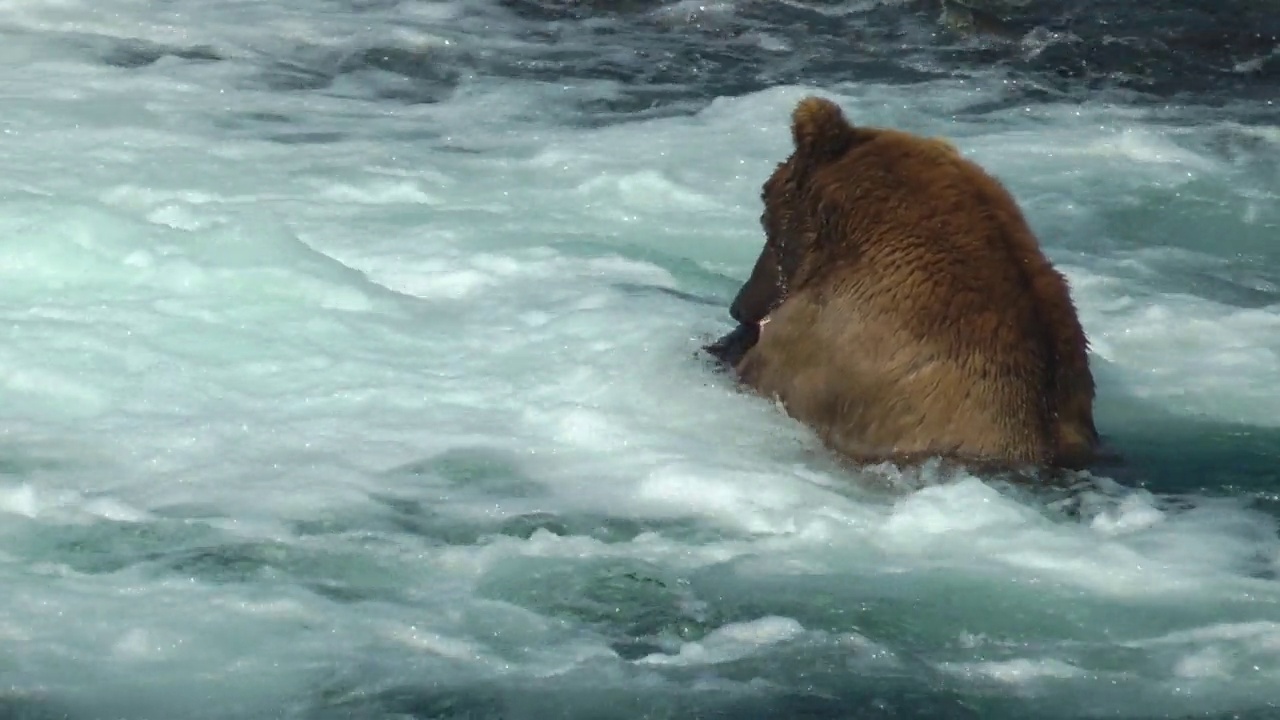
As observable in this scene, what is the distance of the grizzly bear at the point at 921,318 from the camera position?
493 cm

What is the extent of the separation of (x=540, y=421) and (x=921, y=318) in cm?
126

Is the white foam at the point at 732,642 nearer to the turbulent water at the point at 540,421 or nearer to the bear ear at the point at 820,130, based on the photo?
the turbulent water at the point at 540,421

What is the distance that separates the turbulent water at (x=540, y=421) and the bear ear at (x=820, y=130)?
77 cm

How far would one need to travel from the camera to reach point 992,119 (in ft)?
33.7

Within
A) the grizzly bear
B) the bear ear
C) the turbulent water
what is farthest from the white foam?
the bear ear

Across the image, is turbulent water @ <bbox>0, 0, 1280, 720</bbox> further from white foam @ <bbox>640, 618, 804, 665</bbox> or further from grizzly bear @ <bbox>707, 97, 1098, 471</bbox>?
grizzly bear @ <bbox>707, 97, 1098, 471</bbox>

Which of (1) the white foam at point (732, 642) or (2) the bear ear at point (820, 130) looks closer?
(1) the white foam at point (732, 642)

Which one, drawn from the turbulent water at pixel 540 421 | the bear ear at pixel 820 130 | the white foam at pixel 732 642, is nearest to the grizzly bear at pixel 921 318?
the bear ear at pixel 820 130

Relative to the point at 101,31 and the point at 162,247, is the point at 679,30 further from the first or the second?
the point at 162,247

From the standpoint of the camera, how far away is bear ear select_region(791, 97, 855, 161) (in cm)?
545

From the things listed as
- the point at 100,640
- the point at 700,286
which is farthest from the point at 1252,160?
the point at 100,640

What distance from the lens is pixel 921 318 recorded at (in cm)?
501

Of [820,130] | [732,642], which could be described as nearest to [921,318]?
[820,130]

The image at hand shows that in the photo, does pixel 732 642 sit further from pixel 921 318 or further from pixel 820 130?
pixel 820 130
